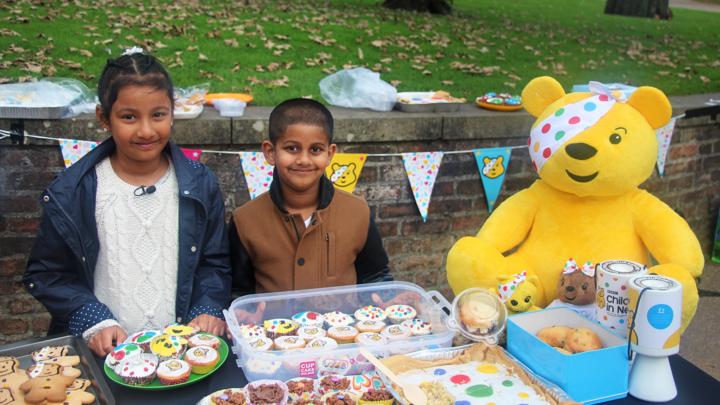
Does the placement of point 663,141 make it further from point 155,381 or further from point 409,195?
point 155,381

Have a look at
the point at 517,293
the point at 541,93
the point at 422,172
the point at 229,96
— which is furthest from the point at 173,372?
the point at 229,96

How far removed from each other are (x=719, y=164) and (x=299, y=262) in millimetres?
5057

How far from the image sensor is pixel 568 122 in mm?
2965

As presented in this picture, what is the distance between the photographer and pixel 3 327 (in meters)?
4.17

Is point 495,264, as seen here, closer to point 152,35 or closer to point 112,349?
point 112,349

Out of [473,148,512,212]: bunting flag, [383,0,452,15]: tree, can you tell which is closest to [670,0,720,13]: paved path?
[383,0,452,15]: tree

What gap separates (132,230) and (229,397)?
36.8 inches

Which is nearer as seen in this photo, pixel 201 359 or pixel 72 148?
pixel 201 359

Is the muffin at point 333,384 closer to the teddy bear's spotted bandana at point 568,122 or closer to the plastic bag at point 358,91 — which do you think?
the teddy bear's spotted bandana at point 568,122

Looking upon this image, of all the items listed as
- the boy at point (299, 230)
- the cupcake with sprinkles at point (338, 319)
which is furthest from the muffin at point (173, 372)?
the boy at point (299, 230)

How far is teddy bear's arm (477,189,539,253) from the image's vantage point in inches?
125

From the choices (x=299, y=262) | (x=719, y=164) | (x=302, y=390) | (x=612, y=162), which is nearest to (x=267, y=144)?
(x=299, y=262)

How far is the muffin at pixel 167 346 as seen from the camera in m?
2.10

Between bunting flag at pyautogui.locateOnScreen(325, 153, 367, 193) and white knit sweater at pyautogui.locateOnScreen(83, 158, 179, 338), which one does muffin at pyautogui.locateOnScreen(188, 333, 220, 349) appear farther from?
bunting flag at pyautogui.locateOnScreen(325, 153, 367, 193)
